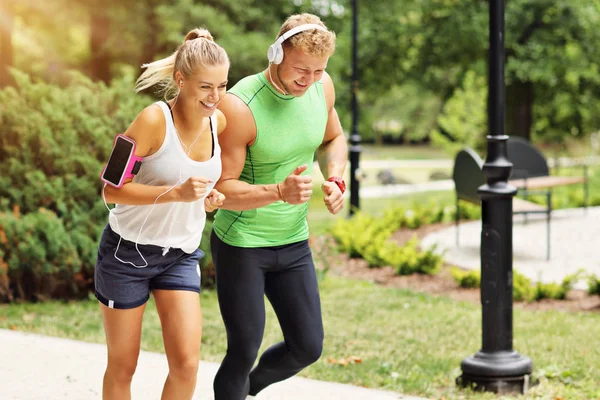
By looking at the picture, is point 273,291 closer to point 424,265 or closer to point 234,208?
point 234,208

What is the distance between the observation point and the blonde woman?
3172 millimetres

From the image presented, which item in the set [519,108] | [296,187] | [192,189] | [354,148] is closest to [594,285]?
[296,187]

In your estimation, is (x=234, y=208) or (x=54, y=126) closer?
(x=234, y=208)

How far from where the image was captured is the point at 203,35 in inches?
131

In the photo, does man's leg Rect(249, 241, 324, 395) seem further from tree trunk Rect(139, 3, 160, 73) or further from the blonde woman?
tree trunk Rect(139, 3, 160, 73)

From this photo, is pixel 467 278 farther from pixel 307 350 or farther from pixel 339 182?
pixel 339 182

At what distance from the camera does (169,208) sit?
10.8 ft

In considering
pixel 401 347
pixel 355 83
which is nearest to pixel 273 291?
pixel 401 347

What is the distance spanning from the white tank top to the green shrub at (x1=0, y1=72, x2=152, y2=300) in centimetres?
434

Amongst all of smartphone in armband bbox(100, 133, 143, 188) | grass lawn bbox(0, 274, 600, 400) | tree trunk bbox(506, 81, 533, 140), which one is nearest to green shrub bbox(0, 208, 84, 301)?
grass lawn bbox(0, 274, 600, 400)

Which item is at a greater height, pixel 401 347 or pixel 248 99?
pixel 248 99

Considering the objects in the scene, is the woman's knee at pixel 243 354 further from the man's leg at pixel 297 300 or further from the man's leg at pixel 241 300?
the man's leg at pixel 297 300

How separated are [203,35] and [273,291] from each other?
111 cm

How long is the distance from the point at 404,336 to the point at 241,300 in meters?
3.19
